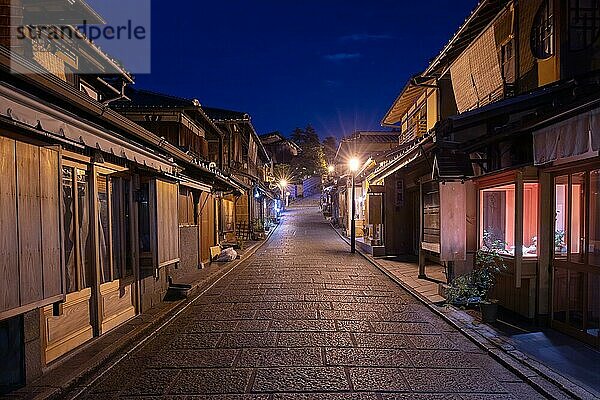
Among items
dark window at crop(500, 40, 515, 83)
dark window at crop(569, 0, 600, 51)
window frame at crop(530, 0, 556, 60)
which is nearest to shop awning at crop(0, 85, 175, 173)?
window frame at crop(530, 0, 556, 60)

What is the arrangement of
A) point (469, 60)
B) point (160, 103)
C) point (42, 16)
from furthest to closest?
point (160, 103) → point (469, 60) → point (42, 16)

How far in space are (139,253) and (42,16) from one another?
576 cm

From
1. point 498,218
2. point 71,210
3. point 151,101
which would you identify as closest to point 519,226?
point 498,218

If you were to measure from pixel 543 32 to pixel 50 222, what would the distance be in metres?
12.4

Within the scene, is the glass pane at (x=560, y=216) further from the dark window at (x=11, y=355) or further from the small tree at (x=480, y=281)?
the dark window at (x=11, y=355)

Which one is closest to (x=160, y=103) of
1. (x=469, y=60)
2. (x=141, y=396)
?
(x=469, y=60)

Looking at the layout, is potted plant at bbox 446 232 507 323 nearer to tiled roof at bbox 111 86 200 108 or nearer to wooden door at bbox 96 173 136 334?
wooden door at bbox 96 173 136 334

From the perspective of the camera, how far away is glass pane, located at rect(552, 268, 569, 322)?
8.51 metres

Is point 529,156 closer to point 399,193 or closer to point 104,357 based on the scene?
point 104,357

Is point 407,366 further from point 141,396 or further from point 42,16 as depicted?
point 42,16

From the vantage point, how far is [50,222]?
5.88 m

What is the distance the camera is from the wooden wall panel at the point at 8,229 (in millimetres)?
4895

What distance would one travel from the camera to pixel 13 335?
5.78 metres

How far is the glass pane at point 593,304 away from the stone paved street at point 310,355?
7.02 ft
